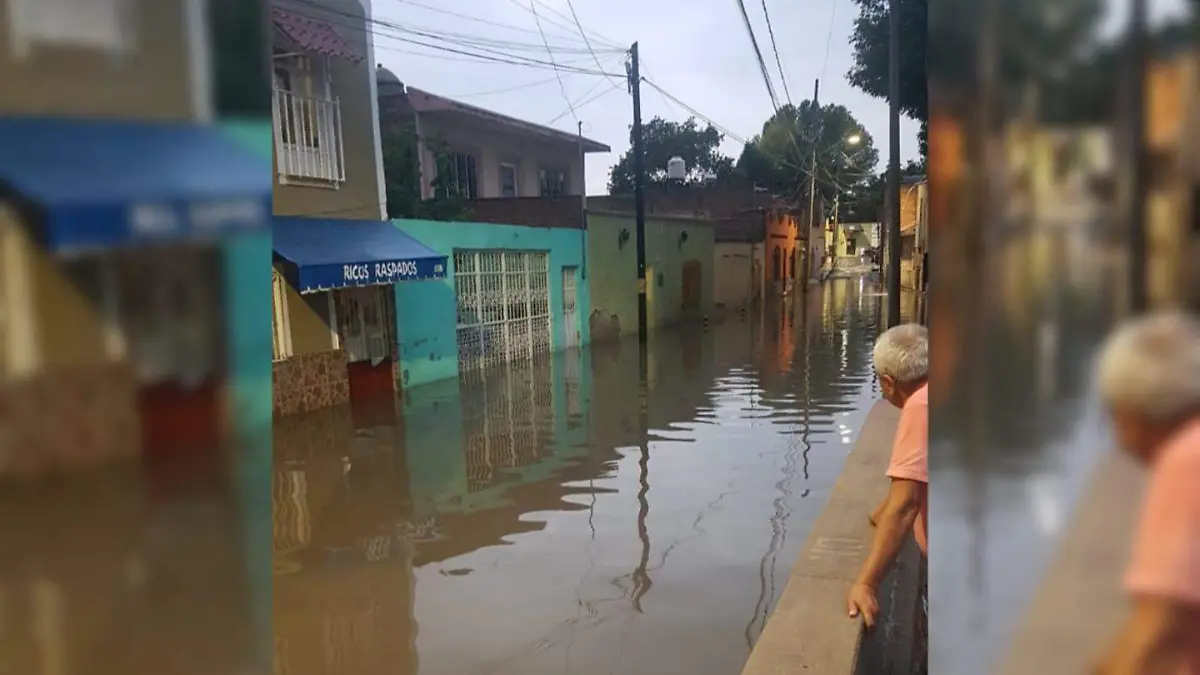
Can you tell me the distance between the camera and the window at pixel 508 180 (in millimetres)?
18391

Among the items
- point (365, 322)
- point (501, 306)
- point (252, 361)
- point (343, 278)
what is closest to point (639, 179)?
point (501, 306)

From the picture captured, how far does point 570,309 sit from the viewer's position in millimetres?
15273

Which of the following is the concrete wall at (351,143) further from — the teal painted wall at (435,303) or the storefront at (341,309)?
the teal painted wall at (435,303)

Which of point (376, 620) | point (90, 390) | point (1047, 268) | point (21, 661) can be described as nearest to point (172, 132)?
point (90, 390)

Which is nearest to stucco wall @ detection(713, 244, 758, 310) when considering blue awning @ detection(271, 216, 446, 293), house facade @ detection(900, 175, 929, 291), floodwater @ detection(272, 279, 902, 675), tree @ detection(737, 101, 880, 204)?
tree @ detection(737, 101, 880, 204)

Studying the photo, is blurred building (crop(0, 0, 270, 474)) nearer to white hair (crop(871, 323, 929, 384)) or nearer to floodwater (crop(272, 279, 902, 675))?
floodwater (crop(272, 279, 902, 675))

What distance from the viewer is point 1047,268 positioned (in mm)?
585

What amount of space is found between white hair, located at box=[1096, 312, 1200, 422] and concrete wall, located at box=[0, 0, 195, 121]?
752 mm

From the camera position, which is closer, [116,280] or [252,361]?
[116,280]

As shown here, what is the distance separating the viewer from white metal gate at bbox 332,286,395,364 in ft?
32.2

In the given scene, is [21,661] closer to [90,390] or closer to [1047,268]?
[90,390]

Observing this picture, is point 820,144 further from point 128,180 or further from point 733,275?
point 128,180

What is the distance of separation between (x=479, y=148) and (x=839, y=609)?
15.7m

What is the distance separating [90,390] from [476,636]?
3.38 meters
